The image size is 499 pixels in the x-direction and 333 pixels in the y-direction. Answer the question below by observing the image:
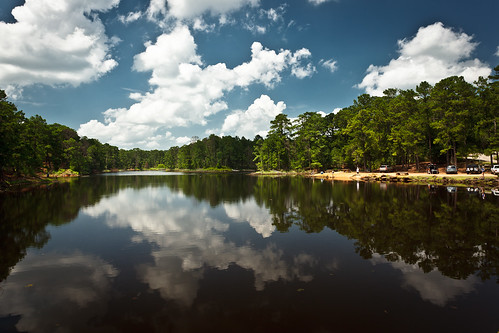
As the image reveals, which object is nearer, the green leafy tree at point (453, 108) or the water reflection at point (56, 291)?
the water reflection at point (56, 291)

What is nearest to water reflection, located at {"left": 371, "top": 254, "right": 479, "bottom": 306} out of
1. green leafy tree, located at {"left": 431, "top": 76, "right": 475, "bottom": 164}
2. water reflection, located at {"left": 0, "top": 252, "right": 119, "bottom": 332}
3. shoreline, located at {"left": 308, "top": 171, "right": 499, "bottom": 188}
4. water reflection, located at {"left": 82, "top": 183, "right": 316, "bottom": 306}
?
water reflection, located at {"left": 82, "top": 183, "right": 316, "bottom": 306}

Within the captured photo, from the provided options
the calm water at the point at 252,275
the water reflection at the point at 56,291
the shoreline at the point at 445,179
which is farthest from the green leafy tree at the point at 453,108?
the water reflection at the point at 56,291

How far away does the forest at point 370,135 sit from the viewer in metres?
50.2

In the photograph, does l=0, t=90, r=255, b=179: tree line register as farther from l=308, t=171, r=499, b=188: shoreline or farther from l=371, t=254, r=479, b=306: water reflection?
l=308, t=171, r=499, b=188: shoreline

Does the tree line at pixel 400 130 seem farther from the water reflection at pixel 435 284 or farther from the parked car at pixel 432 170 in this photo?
the water reflection at pixel 435 284

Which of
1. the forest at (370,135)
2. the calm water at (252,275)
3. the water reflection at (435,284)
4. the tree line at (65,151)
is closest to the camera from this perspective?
the calm water at (252,275)

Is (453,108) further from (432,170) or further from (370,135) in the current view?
(370,135)

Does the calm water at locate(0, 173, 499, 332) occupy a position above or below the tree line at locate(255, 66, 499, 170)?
below

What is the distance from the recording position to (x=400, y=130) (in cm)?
6153

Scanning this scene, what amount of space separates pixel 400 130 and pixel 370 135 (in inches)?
271

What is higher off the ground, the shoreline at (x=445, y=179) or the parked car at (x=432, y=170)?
the parked car at (x=432, y=170)

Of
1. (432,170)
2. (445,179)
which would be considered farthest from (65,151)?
(432,170)

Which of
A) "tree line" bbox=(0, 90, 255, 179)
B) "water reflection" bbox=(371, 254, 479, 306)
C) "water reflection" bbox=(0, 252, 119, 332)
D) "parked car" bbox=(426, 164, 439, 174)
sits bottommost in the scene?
"water reflection" bbox=(0, 252, 119, 332)

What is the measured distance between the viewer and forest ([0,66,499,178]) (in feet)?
165
